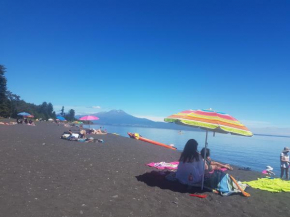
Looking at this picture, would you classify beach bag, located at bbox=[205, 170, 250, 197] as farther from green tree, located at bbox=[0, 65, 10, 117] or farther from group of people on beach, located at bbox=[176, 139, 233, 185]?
green tree, located at bbox=[0, 65, 10, 117]

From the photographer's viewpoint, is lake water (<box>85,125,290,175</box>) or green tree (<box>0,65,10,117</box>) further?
green tree (<box>0,65,10,117</box>)

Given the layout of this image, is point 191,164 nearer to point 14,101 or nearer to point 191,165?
point 191,165

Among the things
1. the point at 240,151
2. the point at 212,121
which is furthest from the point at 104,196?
the point at 240,151

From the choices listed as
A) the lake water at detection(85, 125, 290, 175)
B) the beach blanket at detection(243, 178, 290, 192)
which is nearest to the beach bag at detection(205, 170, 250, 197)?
the beach blanket at detection(243, 178, 290, 192)

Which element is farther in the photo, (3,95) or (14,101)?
(14,101)

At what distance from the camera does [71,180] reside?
6367mm

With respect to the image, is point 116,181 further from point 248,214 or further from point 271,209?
point 271,209

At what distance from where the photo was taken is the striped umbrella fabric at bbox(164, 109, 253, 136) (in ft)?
18.8

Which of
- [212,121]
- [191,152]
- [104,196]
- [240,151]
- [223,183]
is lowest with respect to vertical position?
[240,151]

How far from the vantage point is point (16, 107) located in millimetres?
70688

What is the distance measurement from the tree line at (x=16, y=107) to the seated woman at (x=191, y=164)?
58.8 meters

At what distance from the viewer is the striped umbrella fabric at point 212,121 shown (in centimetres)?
573

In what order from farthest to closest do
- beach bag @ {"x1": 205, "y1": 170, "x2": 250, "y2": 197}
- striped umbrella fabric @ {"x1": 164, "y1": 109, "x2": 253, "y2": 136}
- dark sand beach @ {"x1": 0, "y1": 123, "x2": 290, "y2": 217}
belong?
beach bag @ {"x1": 205, "y1": 170, "x2": 250, "y2": 197} < striped umbrella fabric @ {"x1": 164, "y1": 109, "x2": 253, "y2": 136} < dark sand beach @ {"x1": 0, "y1": 123, "x2": 290, "y2": 217}

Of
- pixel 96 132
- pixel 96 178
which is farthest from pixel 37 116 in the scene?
pixel 96 178
